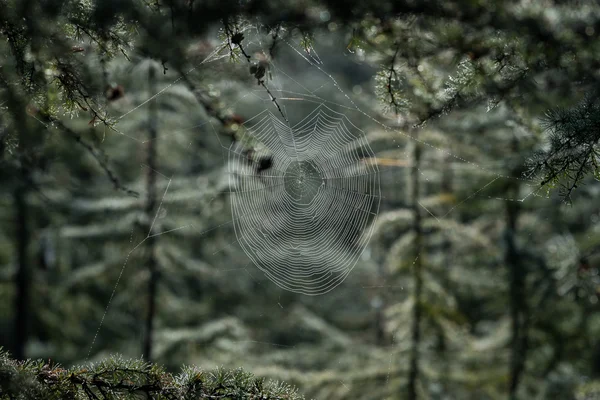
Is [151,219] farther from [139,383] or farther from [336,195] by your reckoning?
[139,383]

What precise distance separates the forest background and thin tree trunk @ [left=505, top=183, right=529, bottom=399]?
0.08ft

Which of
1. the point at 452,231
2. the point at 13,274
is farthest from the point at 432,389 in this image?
the point at 13,274

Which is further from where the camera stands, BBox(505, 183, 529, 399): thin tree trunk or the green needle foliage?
BBox(505, 183, 529, 399): thin tree trunk

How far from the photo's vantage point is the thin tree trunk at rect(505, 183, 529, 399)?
6746 mm

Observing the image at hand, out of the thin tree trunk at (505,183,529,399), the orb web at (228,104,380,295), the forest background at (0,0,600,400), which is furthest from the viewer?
the thin tree trunk at (505,183,529,399)

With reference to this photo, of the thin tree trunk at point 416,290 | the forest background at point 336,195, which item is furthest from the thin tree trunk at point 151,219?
the thin tree trunk at point 416,290

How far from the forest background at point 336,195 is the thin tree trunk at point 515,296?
26 mm

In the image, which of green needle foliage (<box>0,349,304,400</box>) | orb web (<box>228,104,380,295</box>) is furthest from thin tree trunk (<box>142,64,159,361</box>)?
green needle foliage (<box>0,349,304,400</box>)

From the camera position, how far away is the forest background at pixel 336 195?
1809mm

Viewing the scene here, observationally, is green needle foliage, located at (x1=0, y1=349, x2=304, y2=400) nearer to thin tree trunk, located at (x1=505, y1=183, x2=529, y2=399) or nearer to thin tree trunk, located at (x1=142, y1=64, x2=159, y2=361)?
thin tree trunk, located at (x1=142, y1=64, x2=159, y2=361)

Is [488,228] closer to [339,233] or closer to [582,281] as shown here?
[339,233]

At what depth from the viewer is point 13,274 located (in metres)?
9.46

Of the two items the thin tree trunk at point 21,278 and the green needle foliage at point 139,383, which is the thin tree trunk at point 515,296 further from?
Answer: the thin tree trunk at point 21,278

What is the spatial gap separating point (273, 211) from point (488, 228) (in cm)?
435
